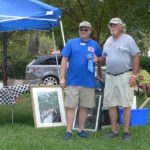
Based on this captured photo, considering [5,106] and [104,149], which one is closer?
[104,149]

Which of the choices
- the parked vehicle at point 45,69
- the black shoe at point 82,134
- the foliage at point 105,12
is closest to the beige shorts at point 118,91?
the black shoe at point 82,134

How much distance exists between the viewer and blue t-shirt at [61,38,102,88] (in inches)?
223

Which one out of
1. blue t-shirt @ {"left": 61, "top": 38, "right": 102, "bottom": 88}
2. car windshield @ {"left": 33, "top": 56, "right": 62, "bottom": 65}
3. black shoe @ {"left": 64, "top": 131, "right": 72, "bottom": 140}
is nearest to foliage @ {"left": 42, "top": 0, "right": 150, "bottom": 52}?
car windshield @ {"left": 33, "top": 56, "right": 62, "bottom": 65}

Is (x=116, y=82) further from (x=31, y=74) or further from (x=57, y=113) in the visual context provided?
(x=31, y=74)

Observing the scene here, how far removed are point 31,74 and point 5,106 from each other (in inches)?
268

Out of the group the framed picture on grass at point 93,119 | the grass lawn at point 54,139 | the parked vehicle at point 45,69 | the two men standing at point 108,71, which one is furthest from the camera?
the parked vehicle at point 45,69

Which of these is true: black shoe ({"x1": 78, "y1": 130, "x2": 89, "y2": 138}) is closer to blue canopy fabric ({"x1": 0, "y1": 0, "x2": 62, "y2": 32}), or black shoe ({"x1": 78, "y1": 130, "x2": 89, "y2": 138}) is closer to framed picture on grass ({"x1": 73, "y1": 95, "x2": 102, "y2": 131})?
framed picture on grass ({"x1": 73, "y1": 95, "x2": 102, "y2": 131})

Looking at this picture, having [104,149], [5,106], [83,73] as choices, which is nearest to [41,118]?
[83,73]

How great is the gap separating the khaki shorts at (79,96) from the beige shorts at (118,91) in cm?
24

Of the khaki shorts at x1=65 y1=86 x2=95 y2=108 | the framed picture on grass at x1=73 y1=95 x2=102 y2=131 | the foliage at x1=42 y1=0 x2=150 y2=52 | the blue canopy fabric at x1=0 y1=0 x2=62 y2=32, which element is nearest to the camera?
the khaki shorts at x1=65 y1=86 x2=95 y2=108

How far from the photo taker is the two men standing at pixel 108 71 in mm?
5562

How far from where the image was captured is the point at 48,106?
22.7ft

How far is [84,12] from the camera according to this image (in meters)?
13.5

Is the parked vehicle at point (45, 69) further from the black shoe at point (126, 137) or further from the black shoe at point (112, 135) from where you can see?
the black shoe at point (126, 137)
